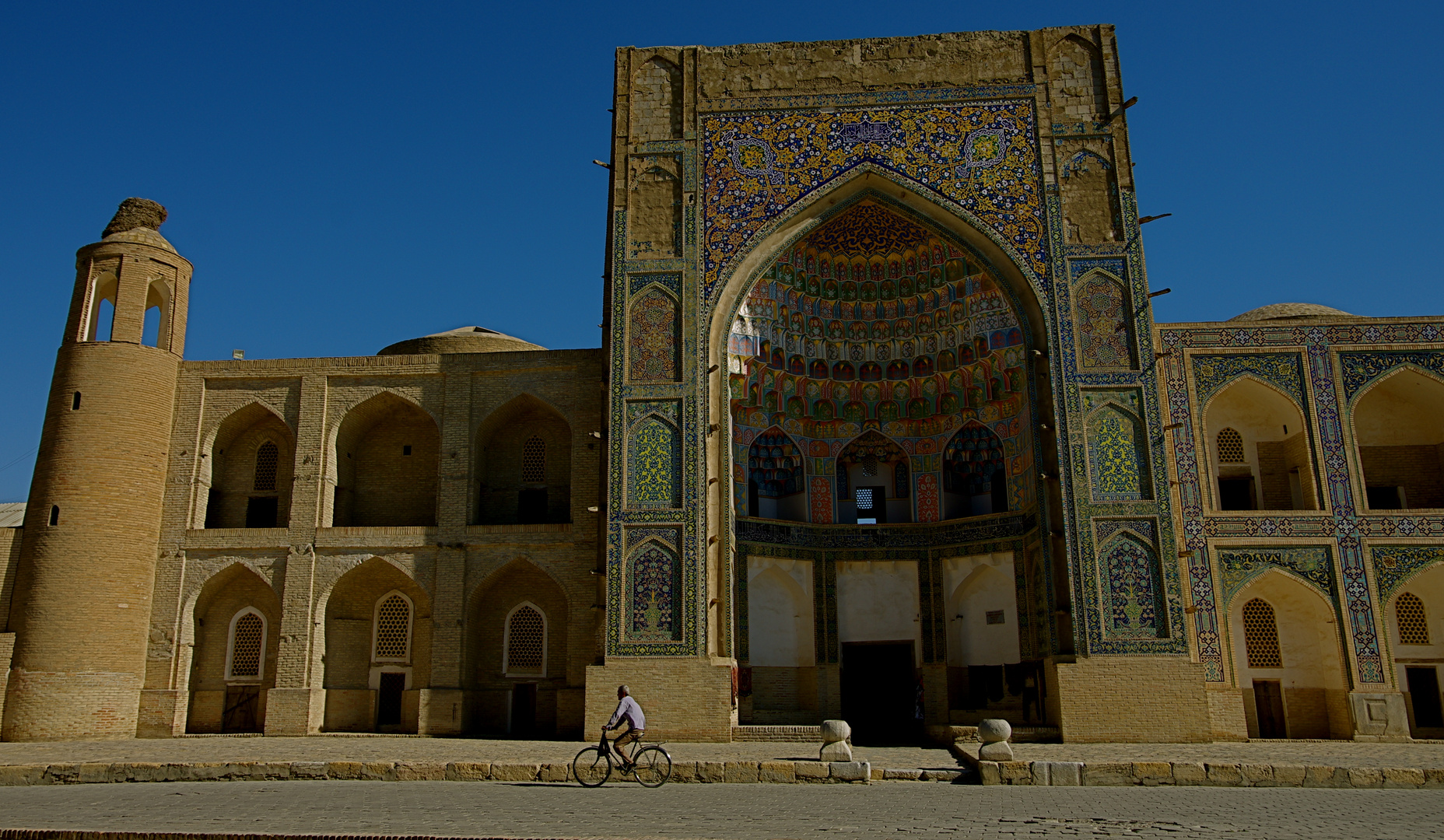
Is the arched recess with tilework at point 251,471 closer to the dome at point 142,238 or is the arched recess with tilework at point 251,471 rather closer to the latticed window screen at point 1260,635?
A: the dome at point 142,238

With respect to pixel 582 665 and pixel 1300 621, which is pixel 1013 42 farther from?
pixel 582 665

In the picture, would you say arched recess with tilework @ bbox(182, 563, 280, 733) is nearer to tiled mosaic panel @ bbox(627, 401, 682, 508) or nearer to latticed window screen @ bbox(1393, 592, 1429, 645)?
tiled mosaic panel @ bbox(627, 401, 682, 508)

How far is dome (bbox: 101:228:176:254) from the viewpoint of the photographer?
18406 mm

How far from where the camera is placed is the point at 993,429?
59.1 feet

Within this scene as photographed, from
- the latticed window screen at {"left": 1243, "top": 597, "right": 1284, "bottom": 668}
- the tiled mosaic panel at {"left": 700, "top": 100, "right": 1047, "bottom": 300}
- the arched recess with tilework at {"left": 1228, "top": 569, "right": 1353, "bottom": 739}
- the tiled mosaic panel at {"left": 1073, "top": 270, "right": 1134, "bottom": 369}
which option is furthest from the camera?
the latticed window screen at {"left": 1243, "top": 597, "right": 1284, "bottom": 668}

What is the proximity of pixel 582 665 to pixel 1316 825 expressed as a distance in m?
11.3

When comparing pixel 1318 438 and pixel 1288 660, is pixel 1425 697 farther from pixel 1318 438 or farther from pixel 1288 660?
pixel 1318 438

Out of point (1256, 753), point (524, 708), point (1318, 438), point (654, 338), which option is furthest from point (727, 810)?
point (1318, 438)

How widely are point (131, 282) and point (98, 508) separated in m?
3.67

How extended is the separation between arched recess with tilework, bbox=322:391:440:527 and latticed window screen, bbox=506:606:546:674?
2.27 metres

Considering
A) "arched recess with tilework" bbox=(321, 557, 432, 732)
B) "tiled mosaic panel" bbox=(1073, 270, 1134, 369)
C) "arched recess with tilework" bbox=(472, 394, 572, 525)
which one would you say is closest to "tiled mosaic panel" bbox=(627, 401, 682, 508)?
"arched recess with tilework" bbox=(472, 394, 572, 525)

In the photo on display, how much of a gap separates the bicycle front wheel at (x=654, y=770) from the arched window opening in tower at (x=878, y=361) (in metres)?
7.90

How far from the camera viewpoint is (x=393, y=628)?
18.1m

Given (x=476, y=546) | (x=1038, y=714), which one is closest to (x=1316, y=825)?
(x=1038, y=714)
